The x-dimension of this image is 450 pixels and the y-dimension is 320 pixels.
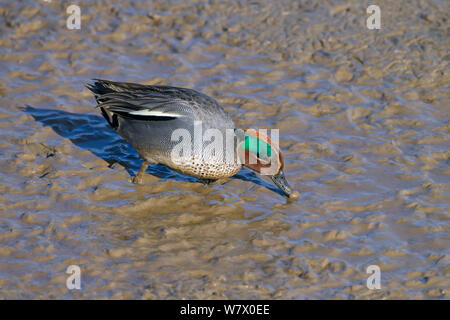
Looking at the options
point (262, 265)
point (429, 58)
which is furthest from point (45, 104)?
point (429, 58)

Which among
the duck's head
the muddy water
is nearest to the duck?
the duck's head

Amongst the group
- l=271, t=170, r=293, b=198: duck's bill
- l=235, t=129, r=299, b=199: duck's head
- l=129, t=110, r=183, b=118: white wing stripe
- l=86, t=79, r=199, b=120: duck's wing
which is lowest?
l=271, t=170, r=293, b=198: duck's bill

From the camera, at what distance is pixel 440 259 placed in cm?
499

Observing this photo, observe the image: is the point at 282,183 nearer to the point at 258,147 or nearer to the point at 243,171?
the point at 258,147

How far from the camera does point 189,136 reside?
555cm

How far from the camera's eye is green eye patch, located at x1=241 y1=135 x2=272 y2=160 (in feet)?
18.7

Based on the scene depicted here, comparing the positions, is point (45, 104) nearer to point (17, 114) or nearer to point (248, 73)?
point (17, 114)

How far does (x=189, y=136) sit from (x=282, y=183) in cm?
91

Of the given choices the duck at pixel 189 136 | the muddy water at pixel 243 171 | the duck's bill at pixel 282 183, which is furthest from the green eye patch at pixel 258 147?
the muddy water at pixel 243 171

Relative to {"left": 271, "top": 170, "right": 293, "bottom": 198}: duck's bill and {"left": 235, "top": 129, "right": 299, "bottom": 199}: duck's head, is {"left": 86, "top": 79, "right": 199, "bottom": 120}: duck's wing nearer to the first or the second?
{"left": 235, "top": 129, "right": 299, "bottom": 199}: duck's head

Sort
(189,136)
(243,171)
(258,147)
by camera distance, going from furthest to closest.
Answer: (243,171) < (258,147) < (189,136)

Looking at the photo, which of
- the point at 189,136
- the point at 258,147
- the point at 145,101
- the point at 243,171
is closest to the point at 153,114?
the point at 145,101

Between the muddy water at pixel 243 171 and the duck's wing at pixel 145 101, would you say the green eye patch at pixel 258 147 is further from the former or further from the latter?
the duck's wing at pixel 145 101
